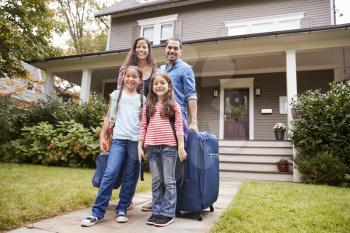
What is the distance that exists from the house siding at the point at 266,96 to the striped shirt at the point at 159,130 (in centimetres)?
767

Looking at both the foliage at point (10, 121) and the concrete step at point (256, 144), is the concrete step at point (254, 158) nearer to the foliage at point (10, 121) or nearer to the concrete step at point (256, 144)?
the concrete step at point (256, 144)

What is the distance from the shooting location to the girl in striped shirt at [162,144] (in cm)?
240

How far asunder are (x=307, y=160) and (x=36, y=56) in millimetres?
8798

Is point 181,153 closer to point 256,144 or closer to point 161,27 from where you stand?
point 256,144

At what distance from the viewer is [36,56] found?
10102 mm

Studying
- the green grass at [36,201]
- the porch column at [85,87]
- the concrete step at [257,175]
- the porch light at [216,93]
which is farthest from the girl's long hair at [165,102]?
the porch light at [216,93]

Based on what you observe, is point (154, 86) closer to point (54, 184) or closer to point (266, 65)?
point (54, 184)

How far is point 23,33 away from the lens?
36.1 feet

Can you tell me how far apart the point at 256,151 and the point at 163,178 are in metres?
5.31

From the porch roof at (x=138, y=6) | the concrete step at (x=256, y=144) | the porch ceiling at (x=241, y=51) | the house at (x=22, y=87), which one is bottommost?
the concrete step at (x=256, y=144)

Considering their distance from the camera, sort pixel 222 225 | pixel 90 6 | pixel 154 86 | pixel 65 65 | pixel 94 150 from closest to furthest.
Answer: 1. pixel 222 225
2. pixel 154 86
3. pixel 94 150
4. pixel 65 65
5. pixel 90 6

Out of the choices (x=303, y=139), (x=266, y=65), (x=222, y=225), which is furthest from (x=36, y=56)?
(x=222, y=225)

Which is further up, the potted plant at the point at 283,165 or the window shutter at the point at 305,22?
the window shutter at the point at 305,22

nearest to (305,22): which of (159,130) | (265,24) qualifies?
(265,24)
